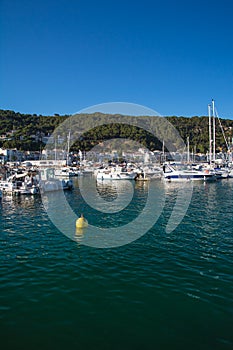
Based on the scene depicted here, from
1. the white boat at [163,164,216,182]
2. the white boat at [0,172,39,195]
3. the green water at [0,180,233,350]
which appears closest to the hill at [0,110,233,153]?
the white boat at [163,164,216,182]

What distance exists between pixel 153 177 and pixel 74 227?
166 feet

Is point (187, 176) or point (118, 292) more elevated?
point (187, 176)

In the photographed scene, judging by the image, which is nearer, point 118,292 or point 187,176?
point 118,292

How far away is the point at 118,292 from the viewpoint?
9430 millimetres

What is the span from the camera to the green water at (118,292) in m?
7.00

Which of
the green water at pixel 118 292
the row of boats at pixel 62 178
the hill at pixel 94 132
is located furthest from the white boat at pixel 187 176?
the green water at pixel 118 292

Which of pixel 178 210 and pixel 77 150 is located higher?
pixel 77 150

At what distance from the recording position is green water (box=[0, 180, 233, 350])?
276 inches

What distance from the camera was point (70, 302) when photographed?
8.79 metres

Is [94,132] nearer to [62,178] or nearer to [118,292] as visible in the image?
[62,178]

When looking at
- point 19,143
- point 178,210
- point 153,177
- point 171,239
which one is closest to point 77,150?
point 19,143

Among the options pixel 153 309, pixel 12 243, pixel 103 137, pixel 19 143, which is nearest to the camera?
pixel 153 309

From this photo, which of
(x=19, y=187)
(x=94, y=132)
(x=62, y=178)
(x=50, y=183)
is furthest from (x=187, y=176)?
(x=94, y=132)

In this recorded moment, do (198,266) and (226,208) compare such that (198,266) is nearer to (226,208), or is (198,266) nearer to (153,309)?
(153,309)
